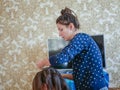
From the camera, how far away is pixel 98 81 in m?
1.18

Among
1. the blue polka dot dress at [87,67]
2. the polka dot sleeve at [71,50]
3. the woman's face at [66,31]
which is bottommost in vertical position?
the blue polka dot dress at [87,67]

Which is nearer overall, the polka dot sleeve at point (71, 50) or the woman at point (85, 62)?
the polka dot sleeve at point (71, 50)

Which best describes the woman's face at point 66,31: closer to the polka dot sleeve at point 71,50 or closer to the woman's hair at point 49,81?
the polka dot sleeve at point 71,50

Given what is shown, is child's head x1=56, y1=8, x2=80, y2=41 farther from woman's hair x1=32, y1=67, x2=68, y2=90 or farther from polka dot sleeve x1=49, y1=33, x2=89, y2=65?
woman's hair x1=32, y1=67, x2=68, y2=90

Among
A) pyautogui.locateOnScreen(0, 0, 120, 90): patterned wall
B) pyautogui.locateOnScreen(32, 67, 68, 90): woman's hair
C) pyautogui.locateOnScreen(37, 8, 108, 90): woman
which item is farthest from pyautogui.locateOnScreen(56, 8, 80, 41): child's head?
pyautogui.locateOnScreen(0, 0, 120, 90): patterned wall

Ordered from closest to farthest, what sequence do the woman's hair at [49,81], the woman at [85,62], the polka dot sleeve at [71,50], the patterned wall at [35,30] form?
the woman's hair at [49,81] → the polka dot sleeve at [71,50] → the woman at [85,62] → the patterned wall at [35,30]

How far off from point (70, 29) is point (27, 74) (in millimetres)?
1816

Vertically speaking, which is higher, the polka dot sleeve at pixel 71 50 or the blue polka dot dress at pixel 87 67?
the polka dot sleeve at pixel 71 50

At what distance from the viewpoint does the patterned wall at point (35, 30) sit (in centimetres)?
270

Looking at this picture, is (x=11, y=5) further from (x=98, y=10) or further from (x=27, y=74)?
(x=98, y=10)

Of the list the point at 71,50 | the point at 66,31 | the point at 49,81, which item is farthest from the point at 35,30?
the point at 49,81

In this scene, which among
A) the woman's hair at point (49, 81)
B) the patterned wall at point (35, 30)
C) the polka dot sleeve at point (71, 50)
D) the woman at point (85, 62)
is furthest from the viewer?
the patterned wall at point (35, 30)

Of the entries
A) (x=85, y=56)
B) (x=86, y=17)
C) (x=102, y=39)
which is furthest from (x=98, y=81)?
(x=86, y=17)

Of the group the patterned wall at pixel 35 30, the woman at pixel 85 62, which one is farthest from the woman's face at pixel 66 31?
the patterned wall at pixel 35 30
